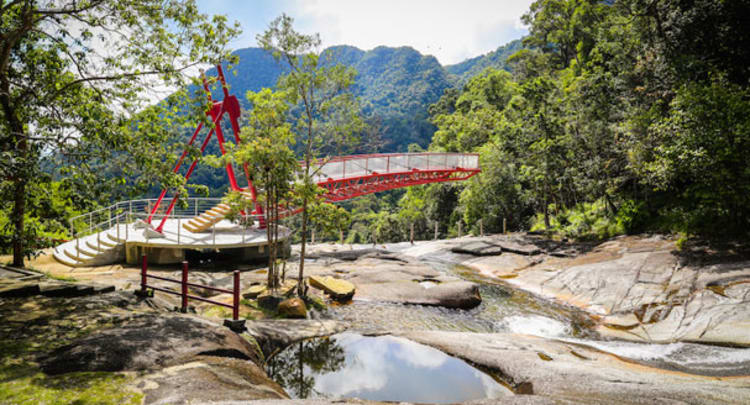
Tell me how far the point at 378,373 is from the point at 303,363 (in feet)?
5.61

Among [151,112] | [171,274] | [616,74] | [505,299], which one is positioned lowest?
[505,299]

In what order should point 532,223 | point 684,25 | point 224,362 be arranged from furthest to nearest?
point 532,223, point 684,25, point 224,362

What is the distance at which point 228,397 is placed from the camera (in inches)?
198

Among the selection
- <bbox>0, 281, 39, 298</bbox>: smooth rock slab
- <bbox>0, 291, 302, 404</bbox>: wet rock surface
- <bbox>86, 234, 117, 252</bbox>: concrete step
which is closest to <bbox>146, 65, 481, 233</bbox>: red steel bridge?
<bbox>86, 234, 117, 252</bbox>: concrete step

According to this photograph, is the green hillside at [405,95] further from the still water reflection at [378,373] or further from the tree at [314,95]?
the still water reflection at [378,373]

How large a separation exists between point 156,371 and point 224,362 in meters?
1.08

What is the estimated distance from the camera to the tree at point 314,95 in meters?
12.6

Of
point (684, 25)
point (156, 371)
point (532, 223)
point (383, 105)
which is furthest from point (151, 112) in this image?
point (383, 105)

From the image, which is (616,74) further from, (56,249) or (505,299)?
(56,249)

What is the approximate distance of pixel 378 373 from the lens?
7855 mm

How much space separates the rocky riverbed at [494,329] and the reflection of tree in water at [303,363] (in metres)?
0.24

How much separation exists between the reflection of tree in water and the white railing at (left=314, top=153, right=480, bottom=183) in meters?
12.2

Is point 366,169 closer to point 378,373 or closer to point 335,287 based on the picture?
point 335,287

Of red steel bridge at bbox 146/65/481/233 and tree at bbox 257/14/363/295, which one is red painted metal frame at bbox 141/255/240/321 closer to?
tree at bbox 257/14/363/295
